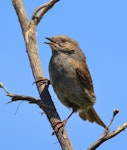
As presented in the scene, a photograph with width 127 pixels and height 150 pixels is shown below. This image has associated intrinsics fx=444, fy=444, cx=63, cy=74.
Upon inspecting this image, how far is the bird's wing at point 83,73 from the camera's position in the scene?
6648mm

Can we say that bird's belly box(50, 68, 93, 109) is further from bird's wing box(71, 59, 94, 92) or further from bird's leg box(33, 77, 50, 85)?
bird's leg box(33, 77, 50, 85)

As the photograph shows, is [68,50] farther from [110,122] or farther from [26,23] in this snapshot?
[110,122]

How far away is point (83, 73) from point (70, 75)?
270mm

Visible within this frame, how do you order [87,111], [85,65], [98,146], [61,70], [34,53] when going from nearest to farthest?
[98,146] < [34,53] < [61,70] < [85,65] < [87,111]

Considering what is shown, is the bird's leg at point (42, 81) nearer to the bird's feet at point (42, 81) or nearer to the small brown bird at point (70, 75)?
the bird's feet at point (42, 81)

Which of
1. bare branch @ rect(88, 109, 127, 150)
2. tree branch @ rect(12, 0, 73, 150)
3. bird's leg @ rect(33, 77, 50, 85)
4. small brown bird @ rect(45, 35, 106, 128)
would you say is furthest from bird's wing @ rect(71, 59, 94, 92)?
bare branch @ rect(88, 109, 127, 150)

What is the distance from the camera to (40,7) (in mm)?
6055

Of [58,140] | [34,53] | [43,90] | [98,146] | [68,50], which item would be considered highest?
[68,50]

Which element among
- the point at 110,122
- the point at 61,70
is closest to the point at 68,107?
the point at 61,70

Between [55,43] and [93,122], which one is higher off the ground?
[55,43]

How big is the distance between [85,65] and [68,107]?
708 mm

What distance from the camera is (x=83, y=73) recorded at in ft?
22.0

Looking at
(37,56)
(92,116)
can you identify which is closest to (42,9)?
(37,56)

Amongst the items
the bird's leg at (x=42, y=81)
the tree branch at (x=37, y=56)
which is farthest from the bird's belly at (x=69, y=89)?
the tree branch at (x=37, y=56)
